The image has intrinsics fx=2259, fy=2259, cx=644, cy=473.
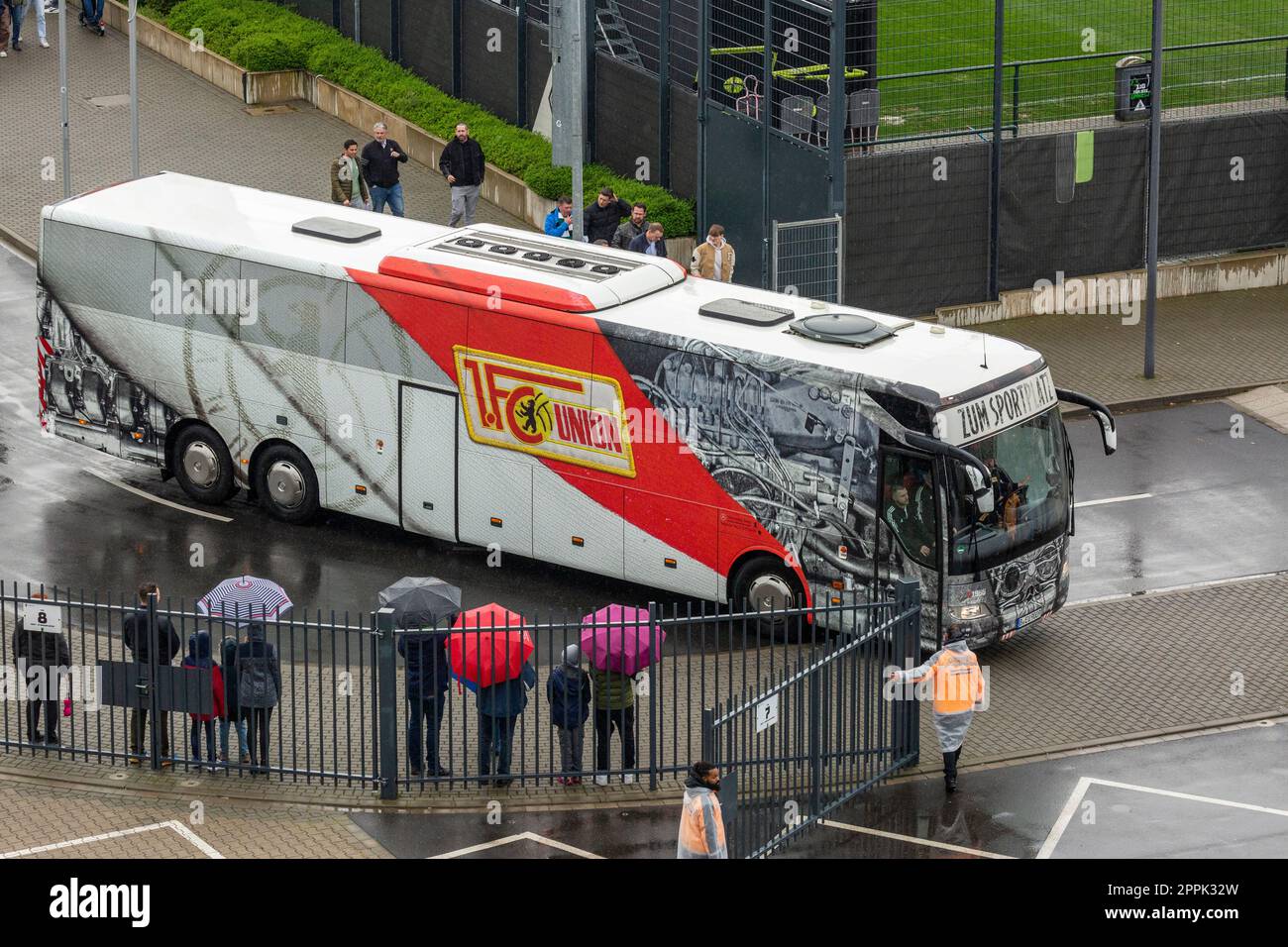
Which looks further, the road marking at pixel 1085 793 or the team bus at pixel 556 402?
the team bus at pixel 556 402

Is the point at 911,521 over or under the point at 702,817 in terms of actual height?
over

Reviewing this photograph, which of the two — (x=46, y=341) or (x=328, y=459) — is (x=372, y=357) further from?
(x=46, y=341)

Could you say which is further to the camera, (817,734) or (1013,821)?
(1013,821)

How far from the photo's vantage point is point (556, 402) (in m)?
21.3

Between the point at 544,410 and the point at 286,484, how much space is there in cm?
344

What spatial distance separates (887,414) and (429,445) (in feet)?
16.6

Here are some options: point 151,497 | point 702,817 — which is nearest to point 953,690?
point 702,817

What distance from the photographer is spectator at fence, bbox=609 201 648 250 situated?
27109mm

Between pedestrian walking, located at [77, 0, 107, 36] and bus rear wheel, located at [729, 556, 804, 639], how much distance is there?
22.3 m

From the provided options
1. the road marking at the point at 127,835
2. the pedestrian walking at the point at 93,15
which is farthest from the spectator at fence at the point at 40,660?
the pedestrian walking at the point at 93,15

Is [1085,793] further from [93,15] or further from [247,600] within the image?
[93,15]

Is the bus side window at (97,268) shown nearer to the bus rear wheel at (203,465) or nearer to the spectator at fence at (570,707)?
the bus rear wheel at (203,465)

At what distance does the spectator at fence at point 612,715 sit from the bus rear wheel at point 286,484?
21.5 ft

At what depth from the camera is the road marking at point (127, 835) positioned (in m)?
16.1
